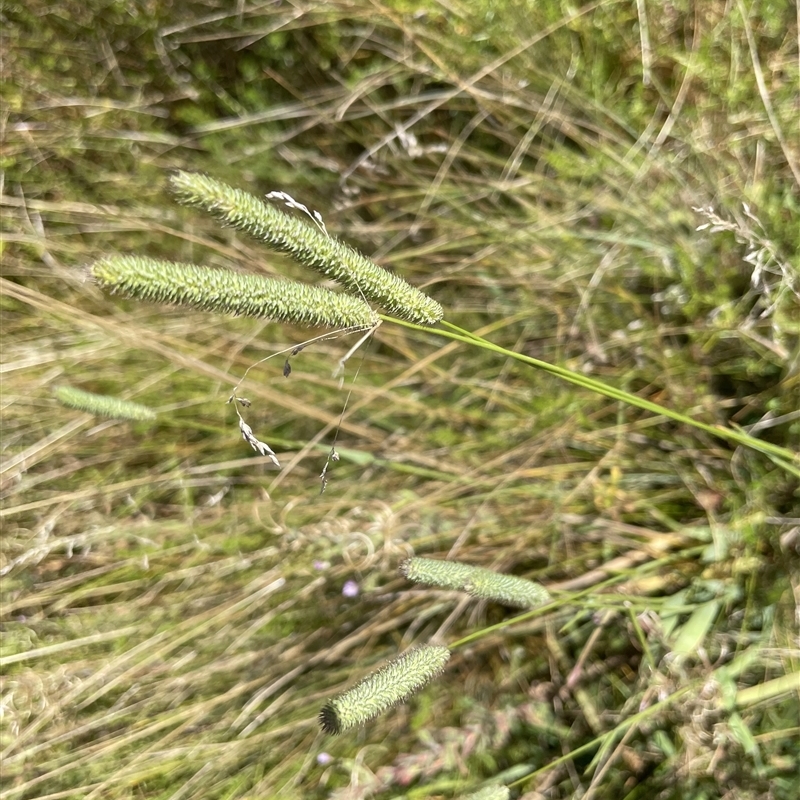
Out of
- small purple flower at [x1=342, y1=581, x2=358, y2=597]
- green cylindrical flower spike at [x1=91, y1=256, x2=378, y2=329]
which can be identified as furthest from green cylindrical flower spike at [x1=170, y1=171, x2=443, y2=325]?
small purple flower at [x1=342, y1=581, x2=358, y2=597]

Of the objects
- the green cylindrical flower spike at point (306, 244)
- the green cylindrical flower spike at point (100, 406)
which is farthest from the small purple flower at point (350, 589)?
the green cylindrical flower spike at point (306, 244)

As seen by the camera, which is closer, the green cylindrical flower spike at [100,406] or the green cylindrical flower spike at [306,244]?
the green cylindrical flower spike at [306,244]

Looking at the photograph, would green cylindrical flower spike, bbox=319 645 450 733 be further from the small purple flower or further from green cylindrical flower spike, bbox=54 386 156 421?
the small purple flower

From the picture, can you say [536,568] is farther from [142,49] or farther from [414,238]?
[142,49]

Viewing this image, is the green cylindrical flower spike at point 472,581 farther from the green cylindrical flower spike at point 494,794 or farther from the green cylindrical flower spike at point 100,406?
the green cylindrical flower spike at point 100,406

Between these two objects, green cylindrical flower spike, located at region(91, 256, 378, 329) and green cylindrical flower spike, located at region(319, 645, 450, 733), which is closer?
green cylindrical flower spike, located at region(91, 256, 378, 329)

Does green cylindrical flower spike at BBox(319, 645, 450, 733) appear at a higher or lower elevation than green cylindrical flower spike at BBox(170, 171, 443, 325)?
lower

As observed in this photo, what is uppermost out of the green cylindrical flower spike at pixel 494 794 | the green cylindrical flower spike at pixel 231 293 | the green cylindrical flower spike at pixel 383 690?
the green cylindrical flower spike at pixel 231 293
